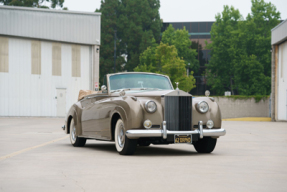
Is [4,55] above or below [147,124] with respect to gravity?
above

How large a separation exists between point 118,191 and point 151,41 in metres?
73.6

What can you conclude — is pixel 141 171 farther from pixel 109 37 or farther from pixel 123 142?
pixel 109 37

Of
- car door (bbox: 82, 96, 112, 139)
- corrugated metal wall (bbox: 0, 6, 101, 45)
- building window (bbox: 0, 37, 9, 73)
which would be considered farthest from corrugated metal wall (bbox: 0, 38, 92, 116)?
car door (bbox: 82, 96, 112, 139)

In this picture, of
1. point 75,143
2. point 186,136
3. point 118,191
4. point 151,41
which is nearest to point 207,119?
point 186,136

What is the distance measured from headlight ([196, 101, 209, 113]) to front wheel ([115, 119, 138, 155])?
1.46m

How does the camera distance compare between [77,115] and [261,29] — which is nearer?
[77,115]

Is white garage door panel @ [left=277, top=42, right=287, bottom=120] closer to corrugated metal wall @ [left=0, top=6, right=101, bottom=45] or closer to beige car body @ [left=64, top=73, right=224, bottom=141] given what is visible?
corrugated metal wall @ [left=0, top=6, right=101, bottom=45]

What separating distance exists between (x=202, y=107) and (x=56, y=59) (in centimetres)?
3520

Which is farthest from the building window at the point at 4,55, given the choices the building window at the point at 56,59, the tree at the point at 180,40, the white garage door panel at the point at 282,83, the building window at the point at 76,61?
the tree at the point at 180,40

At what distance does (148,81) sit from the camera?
12367 mm

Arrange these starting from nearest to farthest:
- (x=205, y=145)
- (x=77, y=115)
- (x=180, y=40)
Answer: (x=205, y=145) < (x=77, y=115) < (x=180, y=40)

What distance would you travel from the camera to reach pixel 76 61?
46.0m

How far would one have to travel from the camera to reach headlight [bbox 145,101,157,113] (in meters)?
10.2

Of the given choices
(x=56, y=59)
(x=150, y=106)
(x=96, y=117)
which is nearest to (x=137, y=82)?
(x=96, y=117)
